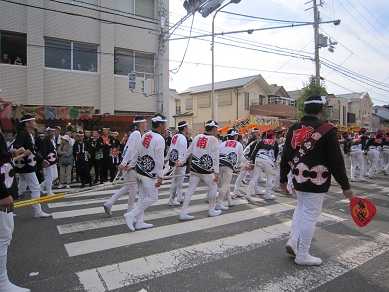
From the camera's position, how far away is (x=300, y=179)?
12.5 ft

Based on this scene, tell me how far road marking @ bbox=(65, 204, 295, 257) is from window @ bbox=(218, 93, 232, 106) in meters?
27.9

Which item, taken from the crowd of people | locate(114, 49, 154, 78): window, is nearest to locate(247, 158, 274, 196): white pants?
the crowd of people

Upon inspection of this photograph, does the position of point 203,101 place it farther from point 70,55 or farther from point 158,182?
point 158,182

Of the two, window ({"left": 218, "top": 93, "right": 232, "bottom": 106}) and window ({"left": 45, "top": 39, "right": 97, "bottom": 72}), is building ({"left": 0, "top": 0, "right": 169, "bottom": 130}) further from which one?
window ({"left": 218, "top": 93, "right": 232, "bottom": 106})

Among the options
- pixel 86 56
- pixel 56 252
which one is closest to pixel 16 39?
pixel 86 56

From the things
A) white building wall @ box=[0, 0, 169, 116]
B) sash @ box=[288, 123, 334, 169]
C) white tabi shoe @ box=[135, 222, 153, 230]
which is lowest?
white tabi shoe @ box=[135, 222, 153, 230]

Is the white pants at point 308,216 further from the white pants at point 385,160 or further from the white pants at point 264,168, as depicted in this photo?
the white pants at point 385,160

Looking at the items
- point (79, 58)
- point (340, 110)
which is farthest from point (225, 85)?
point (340, 110)

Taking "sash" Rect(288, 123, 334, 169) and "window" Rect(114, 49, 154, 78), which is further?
"window" Rect(114, 49, 154, 78)

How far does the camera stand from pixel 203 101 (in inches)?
1416

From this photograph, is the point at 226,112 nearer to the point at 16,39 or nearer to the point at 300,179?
the point at 16,39

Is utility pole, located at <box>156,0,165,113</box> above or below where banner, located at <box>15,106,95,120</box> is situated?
above

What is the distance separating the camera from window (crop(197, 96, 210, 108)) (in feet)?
117

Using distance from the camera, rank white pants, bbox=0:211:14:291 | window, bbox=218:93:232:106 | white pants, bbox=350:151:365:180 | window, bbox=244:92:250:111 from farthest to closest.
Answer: window, bbox=218:93:232:106 → window, bbox=244:92:250:111 → white pants, bbox=350:151:365:180 → white pants, bbox=0:211:14:291
